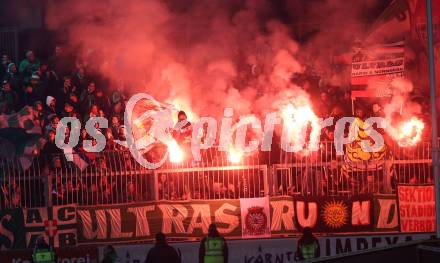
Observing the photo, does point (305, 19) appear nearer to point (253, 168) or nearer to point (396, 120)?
point (396, 120)

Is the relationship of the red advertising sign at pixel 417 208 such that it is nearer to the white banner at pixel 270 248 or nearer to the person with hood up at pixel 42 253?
the white banner at pixel 270 248

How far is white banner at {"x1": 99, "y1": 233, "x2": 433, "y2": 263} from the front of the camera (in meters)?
15.8

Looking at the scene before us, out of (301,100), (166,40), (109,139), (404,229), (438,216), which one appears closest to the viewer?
(438,216)

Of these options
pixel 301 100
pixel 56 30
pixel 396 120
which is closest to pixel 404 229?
pixel 396 120

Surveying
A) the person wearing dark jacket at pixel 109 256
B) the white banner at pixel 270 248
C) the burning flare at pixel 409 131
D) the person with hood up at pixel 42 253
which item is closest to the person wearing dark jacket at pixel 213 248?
the white banner at pixel 270 248

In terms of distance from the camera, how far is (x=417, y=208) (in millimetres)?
15805

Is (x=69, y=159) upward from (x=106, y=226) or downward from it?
upward

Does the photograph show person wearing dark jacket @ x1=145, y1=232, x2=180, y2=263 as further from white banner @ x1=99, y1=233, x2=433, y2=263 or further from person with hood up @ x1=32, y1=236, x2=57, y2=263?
white banner @ x1=99, y1=233, x2=433, y2=263

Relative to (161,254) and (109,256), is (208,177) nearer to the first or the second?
(161,254)

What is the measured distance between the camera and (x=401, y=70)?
61.8 feet

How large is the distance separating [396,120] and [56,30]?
787cm

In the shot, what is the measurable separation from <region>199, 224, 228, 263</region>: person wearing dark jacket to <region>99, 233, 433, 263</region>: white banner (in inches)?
47.5

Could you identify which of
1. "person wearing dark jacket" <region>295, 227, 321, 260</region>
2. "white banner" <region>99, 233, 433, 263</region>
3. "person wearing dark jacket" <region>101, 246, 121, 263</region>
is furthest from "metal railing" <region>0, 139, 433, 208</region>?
"person wearing dark jacket" <region>101, 246, 121, 263</region>

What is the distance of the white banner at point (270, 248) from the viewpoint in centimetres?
1584
